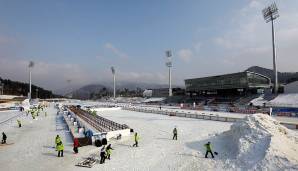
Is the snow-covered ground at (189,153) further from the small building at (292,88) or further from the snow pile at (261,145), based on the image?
the small building at (292,88)

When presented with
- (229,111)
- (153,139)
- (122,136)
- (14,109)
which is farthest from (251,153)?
(14,109)

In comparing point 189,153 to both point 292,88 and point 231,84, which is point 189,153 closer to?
point 292,88

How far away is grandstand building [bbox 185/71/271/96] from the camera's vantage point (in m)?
75.7

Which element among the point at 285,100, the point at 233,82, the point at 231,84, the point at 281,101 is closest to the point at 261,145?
the point at 281,101

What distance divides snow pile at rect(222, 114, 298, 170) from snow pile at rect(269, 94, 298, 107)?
132 ft

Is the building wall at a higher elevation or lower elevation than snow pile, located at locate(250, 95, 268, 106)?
higher

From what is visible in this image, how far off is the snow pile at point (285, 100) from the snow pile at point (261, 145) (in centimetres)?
4030

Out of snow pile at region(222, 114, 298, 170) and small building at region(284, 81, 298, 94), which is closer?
snow pile at region(222, 114, 298, 170)

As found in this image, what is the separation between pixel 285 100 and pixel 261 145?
4914 cm

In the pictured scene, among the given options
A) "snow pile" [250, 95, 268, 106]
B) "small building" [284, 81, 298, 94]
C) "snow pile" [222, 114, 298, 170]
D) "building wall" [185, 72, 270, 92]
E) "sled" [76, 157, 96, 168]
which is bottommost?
"sled" [76, 157, 96, 168]

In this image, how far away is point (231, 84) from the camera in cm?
8062

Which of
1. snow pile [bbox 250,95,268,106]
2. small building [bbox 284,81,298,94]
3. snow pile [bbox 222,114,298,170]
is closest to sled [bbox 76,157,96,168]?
snow pile [bbox 222,114,298,170]

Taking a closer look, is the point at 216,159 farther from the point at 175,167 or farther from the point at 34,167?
the point at 34,167

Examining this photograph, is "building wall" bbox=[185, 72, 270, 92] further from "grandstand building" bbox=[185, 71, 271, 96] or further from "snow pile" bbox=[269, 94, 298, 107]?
"snow pile" bbox=[269, 94, 298, 107]
